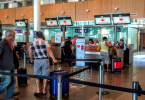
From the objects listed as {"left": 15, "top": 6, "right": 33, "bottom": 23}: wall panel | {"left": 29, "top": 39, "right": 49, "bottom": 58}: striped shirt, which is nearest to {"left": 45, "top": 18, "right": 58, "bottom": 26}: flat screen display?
{"left": 15, "top": 6, "right": 33, "bottom": 23}: wall panel

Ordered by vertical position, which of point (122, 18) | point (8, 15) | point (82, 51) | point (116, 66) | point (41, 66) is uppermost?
point (8, 15)

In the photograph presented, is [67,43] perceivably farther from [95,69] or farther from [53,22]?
[53,22]

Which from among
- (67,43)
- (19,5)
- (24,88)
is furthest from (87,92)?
(19,5)

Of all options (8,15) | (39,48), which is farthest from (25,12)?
(39,48)

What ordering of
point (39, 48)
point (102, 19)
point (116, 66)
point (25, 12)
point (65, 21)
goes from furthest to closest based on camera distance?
point (25, 12), point (65, 21), point (102, 19), point (116, 66), point (39, 48)

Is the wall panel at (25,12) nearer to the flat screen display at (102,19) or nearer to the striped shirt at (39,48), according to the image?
the flat screen display at (102,19)

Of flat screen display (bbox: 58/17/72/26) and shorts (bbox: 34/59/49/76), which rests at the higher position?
flat screen display (bbox: 58/17/72/26)

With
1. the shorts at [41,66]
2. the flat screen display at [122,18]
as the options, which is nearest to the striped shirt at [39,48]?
the shorts at [41,66]

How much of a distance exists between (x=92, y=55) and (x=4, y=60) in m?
6.87

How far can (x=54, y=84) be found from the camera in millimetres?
4836

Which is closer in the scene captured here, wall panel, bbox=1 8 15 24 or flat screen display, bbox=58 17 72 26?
flat screen display, bbox=58 17 72 26

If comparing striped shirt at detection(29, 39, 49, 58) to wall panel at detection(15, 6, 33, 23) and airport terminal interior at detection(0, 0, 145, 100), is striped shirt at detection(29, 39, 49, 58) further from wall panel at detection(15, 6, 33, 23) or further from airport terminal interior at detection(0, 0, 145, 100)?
wall panel at detection(15, 6, 33, 23)

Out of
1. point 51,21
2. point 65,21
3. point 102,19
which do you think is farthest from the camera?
point 51,21

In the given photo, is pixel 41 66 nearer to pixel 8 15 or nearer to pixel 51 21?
pixel 51 21
